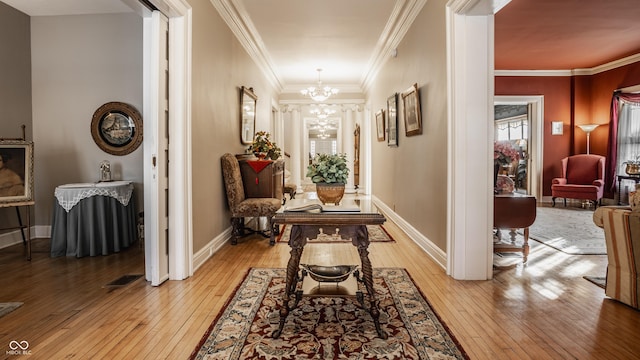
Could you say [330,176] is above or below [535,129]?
below

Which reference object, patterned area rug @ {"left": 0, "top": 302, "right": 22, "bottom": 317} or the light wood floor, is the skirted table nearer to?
the light wood floor

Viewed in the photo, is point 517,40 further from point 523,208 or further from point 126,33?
point 126,33

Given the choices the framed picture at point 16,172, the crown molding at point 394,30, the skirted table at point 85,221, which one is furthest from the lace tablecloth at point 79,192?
the crown molding at point 394,30

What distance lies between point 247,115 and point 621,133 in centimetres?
733

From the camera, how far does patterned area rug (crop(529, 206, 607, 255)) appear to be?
397 centimetres

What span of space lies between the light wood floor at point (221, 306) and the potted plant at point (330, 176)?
1014mm

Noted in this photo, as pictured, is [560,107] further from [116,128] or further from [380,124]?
[116,128]

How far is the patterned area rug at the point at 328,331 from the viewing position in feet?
A: 5.84

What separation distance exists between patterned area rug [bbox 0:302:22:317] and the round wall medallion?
2296 millimetres

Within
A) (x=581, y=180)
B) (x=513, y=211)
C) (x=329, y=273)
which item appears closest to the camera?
(x=329, y=273)

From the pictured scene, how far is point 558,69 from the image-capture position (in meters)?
7.67

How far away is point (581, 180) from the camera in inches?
289

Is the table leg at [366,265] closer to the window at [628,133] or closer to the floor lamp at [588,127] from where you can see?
the window at [628,133]

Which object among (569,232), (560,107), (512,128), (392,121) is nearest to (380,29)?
(392,121)
